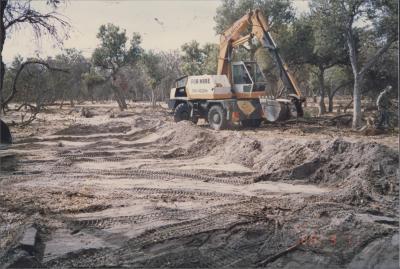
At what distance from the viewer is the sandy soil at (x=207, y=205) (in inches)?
204

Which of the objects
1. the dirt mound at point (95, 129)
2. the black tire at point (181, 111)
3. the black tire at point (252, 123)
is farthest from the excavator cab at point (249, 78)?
the dirt mound at point (95, 129)

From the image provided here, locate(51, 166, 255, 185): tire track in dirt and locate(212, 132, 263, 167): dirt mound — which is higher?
locate(212, 132, 263, 167): dirt mound

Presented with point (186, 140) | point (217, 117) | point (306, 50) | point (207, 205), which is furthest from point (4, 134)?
point (306, 50)

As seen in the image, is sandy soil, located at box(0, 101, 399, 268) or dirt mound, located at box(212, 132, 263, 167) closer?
sandy soil, located at box(0, 101, 399, 268)

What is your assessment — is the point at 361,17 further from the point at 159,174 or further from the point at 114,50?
the point at 114,50

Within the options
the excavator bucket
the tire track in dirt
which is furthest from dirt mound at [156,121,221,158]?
the excavator bucket

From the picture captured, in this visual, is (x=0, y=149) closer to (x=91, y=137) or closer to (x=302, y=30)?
(x=91, y=137)

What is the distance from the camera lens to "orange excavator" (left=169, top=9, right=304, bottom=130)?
17359mm

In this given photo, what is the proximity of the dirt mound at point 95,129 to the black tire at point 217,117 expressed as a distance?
3.93m

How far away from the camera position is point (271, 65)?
97.7ft

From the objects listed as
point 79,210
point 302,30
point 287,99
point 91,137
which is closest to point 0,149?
point 91,137

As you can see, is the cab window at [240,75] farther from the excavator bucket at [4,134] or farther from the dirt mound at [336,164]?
the excavator bucket at [4,134]

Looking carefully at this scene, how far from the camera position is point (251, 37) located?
18234mm

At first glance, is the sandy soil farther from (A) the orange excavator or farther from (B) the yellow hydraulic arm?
(B) the yellow hydraulic arm
